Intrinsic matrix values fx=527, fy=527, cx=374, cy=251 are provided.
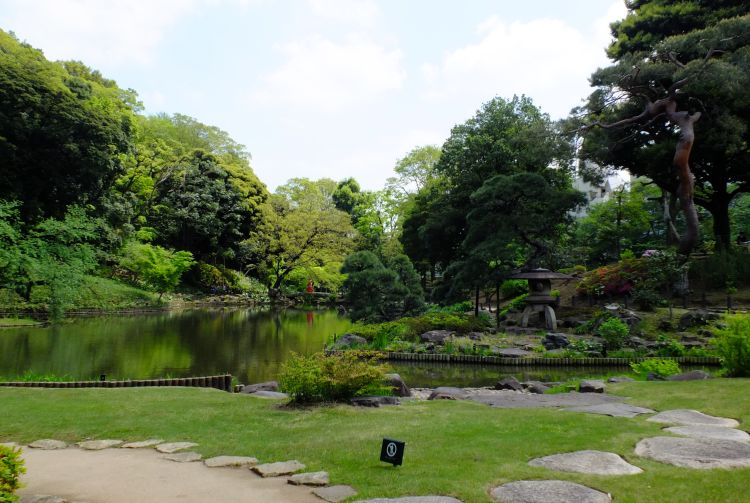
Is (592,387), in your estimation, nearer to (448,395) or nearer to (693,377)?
(693,377)

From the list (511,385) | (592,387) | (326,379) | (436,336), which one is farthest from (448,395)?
(436,336)

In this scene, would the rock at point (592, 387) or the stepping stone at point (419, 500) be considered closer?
the stepping stone at point (419, 500)

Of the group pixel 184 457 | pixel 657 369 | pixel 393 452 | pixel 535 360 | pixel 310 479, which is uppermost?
pixel 657 369

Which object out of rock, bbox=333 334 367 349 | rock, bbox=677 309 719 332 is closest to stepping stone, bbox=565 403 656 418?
rock, bbox=333 334 367 349

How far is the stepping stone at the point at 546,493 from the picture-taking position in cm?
365

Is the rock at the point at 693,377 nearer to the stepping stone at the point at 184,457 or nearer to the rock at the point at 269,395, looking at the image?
the rock at the point at 269,395

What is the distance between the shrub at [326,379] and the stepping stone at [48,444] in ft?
9.26

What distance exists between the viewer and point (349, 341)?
1733 cm

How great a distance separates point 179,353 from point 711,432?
14.7m

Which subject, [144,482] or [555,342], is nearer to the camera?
[144,482]

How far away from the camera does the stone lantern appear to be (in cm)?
1977

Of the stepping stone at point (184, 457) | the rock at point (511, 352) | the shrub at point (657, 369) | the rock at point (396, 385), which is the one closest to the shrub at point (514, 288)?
the rock at point (511, 352)

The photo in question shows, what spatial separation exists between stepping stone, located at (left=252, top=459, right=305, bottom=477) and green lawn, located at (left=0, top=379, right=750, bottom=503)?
14 cm

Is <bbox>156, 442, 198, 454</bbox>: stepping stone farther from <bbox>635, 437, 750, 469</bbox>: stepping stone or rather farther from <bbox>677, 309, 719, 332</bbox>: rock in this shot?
<bbox>677, 309, 719, 332</bbox>: rock
